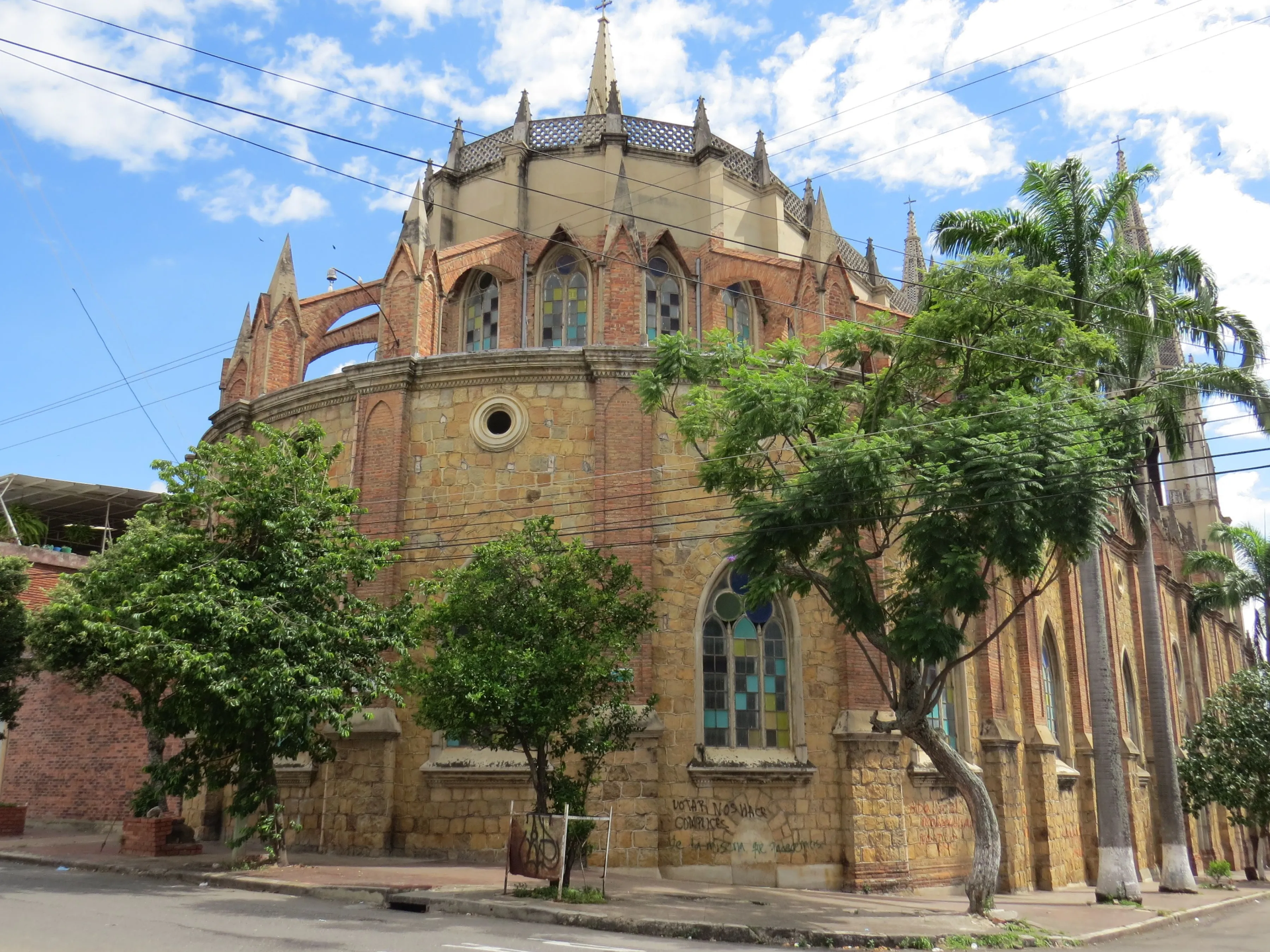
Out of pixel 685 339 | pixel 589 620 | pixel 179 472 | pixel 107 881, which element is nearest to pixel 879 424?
pixel 685 339

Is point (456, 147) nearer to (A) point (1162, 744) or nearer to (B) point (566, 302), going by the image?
(B) point (566, 302)

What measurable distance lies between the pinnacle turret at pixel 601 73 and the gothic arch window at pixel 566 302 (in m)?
8.59

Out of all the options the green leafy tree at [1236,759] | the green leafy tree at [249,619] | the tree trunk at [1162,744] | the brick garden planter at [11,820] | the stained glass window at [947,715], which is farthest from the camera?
the green leafy tree at [1236,759]

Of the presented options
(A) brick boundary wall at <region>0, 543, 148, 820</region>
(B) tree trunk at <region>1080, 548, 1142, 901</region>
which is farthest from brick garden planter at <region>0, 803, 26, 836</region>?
(B) tree trunk at <region>1080, 548, 1142, 901</region>

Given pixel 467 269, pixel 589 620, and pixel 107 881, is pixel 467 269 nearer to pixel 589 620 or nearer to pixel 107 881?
pixel 589 620

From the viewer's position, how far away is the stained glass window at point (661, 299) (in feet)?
84.0

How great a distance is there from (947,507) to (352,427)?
12262mm

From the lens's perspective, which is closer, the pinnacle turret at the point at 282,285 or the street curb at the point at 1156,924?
the street curb at the point at 1156,924

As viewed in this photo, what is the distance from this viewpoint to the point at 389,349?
878 inches

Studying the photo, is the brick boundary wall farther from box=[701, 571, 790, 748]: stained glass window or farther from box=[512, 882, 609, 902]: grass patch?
box=[512, 882, 609, 902]: grass patch

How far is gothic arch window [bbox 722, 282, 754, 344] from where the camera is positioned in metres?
26.1

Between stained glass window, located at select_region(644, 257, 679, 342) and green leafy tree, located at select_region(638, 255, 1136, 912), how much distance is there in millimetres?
7949

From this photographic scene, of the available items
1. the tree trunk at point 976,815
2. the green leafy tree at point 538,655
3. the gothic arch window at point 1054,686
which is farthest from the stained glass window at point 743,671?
the gothic arch window at point 1054,686

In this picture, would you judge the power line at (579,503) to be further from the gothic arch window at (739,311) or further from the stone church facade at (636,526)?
the gothic arch window at (739,311)
